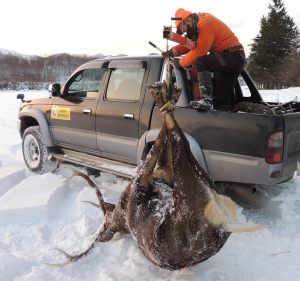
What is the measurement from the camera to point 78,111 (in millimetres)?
5758

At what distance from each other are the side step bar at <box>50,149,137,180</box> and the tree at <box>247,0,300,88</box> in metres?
43.0

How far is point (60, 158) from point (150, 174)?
3.50 meters

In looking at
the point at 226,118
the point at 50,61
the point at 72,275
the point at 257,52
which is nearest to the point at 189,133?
the point at 226,118

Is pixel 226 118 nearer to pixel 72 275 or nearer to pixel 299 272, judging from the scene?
pixel 299 272

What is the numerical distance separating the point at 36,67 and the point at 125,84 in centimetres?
10672

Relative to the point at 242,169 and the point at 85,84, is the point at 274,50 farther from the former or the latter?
the point at 242,169

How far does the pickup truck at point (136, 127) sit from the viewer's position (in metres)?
3.83

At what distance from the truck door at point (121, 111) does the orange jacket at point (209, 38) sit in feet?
2.10

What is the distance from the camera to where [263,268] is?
3348 mm

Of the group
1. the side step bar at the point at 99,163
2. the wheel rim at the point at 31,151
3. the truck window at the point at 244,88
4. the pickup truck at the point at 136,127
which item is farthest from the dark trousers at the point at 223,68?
the wheel rim at the point at 31,151

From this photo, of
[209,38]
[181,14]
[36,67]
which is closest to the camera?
[209,38]

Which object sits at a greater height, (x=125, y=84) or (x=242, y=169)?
(x=125, y=84)

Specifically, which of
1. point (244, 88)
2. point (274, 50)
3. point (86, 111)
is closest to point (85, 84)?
point (86, 111)

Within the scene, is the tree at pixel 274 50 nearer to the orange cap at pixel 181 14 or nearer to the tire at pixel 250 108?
the tire at pixel 250 108
